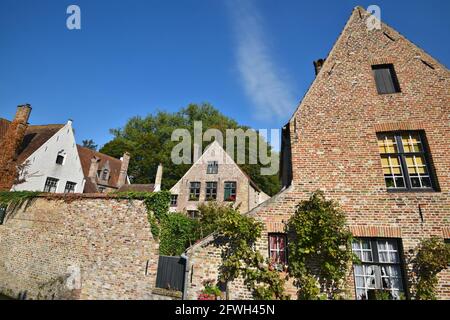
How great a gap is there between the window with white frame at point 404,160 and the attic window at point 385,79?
1.71 m

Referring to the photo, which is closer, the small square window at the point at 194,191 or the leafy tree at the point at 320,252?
the leafy tree at the point at 320,252

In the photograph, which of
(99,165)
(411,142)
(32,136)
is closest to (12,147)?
(32,136)

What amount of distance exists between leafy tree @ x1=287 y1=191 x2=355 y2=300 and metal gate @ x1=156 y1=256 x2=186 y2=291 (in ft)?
12.1

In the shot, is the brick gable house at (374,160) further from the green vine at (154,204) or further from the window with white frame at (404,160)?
the green vine at (154,204)

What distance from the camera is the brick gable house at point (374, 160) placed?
6.45 meters

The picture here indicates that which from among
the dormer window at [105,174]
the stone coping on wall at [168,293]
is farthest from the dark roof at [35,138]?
the stone coping on wall at [168,293]

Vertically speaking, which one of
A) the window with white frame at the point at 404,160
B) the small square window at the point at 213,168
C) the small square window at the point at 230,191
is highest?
the small square window at the point at 213,168

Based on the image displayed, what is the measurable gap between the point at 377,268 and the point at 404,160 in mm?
3547

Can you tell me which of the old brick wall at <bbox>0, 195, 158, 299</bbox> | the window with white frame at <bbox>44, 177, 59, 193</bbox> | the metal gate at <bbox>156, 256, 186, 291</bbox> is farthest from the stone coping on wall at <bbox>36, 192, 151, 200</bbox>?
the window with white frame at <bbox>44, 177, 59, 193</bbox>

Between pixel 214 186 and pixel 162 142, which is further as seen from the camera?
pixel 162 142

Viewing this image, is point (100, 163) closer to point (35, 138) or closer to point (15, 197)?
point (35, 138)

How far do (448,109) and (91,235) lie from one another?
13413 millimetres

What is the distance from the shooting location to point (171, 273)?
25.7 feet

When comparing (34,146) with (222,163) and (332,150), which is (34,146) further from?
(332,150)
